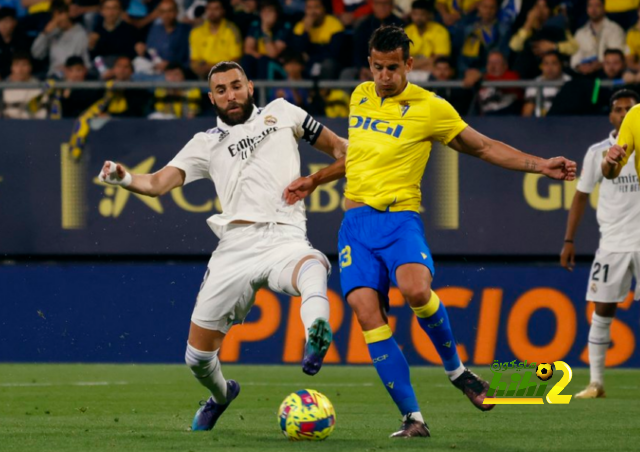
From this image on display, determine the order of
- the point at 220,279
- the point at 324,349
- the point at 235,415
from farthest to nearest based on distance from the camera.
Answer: the point at 235,415 < the point at 220,279 < the point at 324,349

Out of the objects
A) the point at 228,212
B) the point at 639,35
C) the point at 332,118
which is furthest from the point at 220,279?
the point at 639,35

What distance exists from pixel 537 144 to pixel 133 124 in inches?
175

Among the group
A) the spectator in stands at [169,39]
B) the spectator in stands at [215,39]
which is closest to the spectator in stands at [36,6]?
the spectator in stands at [169,39]

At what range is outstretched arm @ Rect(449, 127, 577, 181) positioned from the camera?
7.31m

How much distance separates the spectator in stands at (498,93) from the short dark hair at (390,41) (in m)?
6.70

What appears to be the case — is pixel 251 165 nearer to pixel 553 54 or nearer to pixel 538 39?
pixel 553 54

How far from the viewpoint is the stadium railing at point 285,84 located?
45.4ft

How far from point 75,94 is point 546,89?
205 inches

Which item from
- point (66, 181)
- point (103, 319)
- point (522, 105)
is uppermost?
point (522, 105)

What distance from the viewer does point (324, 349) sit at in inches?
260

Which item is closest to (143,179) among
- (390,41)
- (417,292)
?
(390,41)

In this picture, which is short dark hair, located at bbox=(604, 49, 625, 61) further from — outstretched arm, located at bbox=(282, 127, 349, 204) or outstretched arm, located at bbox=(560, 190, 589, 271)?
outstretched arm, located at bbox=(282, 127, 349, 204)

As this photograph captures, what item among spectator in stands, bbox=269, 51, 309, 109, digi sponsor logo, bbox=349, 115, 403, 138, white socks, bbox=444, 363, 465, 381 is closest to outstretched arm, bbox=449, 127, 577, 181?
digi sponsor logo, bbox=349, 115, 403, 138

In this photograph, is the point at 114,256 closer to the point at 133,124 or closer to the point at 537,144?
the point at 133,124
